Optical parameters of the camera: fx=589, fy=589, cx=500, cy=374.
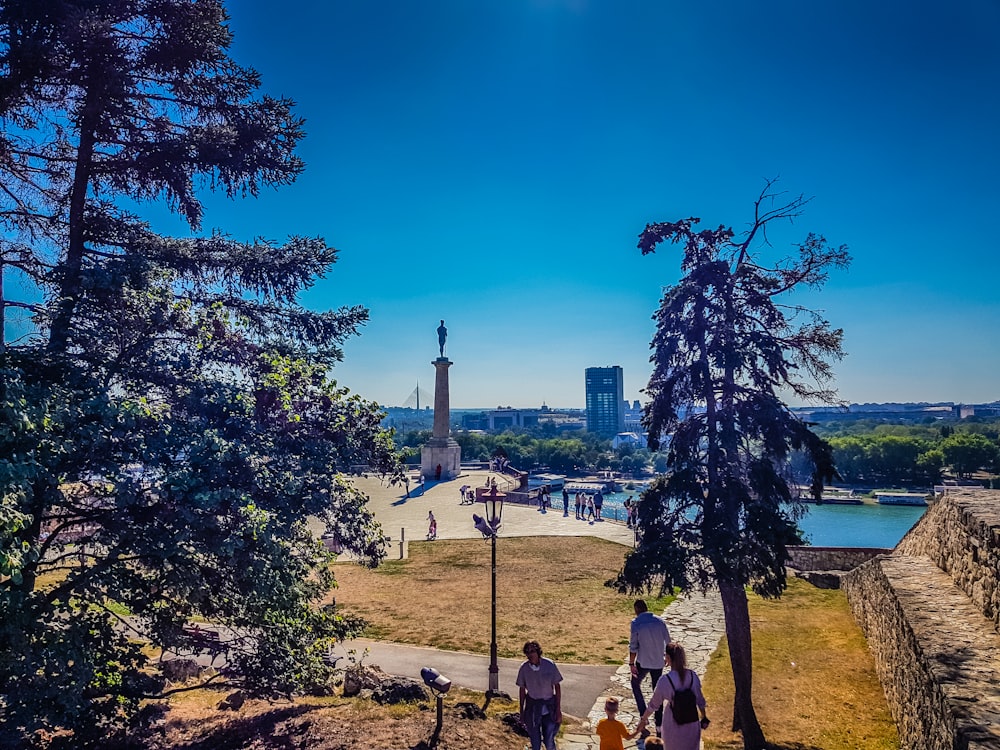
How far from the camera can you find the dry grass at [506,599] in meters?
12.5

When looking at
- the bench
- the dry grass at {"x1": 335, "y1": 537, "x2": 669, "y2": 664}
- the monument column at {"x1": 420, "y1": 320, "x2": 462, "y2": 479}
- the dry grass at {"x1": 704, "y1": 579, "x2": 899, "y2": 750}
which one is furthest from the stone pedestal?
the bench

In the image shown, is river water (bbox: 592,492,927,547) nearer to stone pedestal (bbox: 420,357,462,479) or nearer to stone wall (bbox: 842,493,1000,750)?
stone pedestal (bbox: 420,357,462,479)

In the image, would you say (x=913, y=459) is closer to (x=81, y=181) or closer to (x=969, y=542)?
(x=969, y=542)

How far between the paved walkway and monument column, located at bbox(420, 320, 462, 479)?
12.8 m

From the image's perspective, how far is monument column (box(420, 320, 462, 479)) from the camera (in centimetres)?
4794

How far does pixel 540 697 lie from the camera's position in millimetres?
6184

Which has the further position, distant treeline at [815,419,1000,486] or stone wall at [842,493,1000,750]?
distant treeline at [815,419,1000,486]

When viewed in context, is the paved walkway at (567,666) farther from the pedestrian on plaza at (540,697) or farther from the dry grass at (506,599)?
the pedestrian on plaza at (540,697)

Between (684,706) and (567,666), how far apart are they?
615 centimetres

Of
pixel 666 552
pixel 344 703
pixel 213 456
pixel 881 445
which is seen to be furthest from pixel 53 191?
pixel 881 445

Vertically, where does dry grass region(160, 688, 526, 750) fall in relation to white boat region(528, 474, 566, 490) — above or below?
above

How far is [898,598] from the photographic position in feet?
28.5

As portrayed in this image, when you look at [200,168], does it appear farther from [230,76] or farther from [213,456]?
[213,456]

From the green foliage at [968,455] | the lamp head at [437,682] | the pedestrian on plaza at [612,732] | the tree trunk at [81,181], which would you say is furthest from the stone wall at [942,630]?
the green foliage at [968,455]
